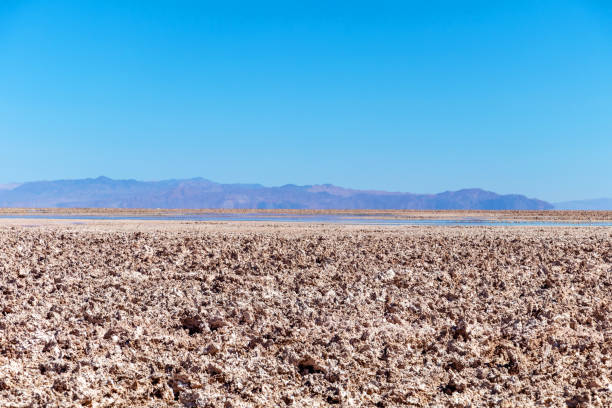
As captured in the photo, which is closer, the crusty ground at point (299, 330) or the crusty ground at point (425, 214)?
the crusty ground at point (299, 330)

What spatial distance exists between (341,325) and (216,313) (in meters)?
1.68

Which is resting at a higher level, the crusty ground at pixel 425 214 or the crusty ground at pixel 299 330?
the crusty ground at pixel 425 214

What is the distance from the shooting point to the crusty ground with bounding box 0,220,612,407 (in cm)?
→ 630

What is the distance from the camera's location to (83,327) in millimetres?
7723

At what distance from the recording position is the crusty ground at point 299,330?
6301mm

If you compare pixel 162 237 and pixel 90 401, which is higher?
pixel 162 237

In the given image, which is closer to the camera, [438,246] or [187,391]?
[187,391]

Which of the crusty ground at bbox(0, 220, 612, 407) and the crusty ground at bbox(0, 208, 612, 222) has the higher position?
the crusty ground at bbox(0, 208, 612, 222)

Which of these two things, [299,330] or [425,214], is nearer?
[299,330]

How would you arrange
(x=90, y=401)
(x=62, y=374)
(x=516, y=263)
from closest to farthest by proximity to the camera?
(x=90, y=401) → (x=62, y=374) → (x=516, y=263)

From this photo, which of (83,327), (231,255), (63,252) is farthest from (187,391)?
(63,252)

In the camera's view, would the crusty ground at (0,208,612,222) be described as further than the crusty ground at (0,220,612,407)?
Yes

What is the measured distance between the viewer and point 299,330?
7.81 m

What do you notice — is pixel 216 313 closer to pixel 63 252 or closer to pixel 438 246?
pixel 63 252
